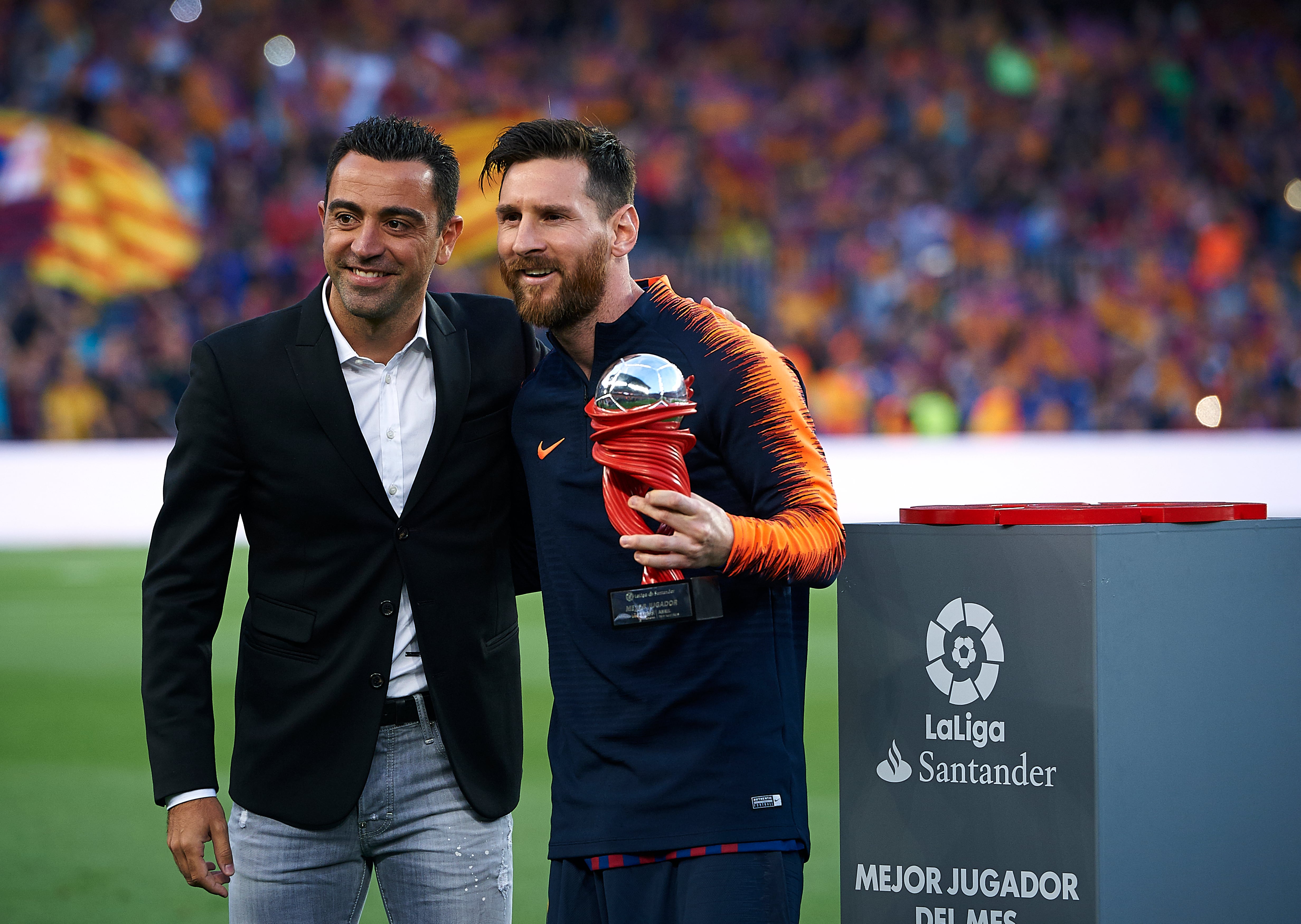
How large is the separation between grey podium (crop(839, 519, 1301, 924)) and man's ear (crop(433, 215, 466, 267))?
964 mm

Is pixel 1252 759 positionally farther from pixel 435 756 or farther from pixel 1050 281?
pixel 1050 281

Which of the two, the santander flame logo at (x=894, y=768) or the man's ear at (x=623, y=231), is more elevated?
the man's ear at (x=623, y=231)

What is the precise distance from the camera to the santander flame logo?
7.81 ft

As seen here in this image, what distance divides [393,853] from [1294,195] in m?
15.7

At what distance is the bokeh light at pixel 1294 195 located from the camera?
610 inches

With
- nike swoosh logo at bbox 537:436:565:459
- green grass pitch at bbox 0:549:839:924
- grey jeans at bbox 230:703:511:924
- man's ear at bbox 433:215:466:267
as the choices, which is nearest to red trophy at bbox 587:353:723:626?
nike swoosh logo at bbox 537:436:565:459

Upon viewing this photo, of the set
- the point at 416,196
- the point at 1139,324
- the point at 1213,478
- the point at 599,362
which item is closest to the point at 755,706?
the point at 599,362

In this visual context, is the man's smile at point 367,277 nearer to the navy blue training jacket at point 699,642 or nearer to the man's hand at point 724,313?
the navy blue training jacket at point 699,642

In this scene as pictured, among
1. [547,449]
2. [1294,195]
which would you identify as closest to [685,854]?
[547,449]

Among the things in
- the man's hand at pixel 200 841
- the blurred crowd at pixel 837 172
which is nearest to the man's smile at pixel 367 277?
the man's hand at pixel 200 841

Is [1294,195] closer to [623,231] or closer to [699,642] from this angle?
[623,231]

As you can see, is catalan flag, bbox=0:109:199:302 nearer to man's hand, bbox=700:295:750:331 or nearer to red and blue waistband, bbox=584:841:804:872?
man's hand, bbox=700:295:750:331

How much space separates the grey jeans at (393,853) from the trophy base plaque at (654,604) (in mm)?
623

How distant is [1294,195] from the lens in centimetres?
1555
